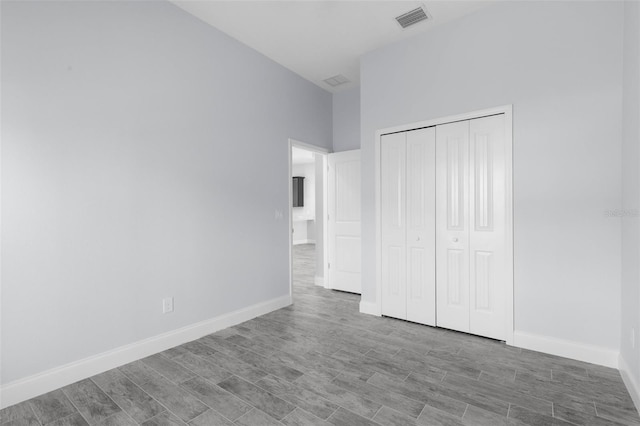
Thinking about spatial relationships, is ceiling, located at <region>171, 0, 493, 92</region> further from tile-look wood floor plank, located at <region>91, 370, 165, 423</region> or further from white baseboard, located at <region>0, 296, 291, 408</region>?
tile-look wood floor plank, located at <region>91, 370, 165, 423</region>

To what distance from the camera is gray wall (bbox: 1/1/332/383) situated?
213 cm

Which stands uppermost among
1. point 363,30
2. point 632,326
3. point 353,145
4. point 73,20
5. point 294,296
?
point 363,30

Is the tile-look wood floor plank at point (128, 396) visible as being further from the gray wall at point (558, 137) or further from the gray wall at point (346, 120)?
the gray wall at point (346, 120)

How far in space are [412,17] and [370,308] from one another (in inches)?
126

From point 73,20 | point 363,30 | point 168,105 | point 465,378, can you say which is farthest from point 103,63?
point 465,378

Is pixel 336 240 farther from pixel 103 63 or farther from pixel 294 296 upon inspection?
pixel 103 63

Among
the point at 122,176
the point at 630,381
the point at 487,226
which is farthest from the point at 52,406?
the point at 630,381

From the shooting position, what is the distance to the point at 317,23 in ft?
10.8

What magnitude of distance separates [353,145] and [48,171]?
367 cm

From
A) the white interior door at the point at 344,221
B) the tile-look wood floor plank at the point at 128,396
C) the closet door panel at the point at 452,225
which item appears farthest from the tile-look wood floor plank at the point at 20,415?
the white interior door at the point at 344,221

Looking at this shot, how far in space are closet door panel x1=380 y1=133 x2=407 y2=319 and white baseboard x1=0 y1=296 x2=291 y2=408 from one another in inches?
64.5

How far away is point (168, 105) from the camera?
2.93 m

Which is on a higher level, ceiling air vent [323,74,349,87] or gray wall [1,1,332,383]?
ceiling air vent [323,74,349,87]

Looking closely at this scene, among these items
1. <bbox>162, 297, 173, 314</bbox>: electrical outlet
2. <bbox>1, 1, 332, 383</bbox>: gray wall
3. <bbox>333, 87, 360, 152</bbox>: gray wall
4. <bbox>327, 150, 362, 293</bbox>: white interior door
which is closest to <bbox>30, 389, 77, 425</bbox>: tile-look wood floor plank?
<bbox>1, 1, 332, 383</bbox>: gray wall
